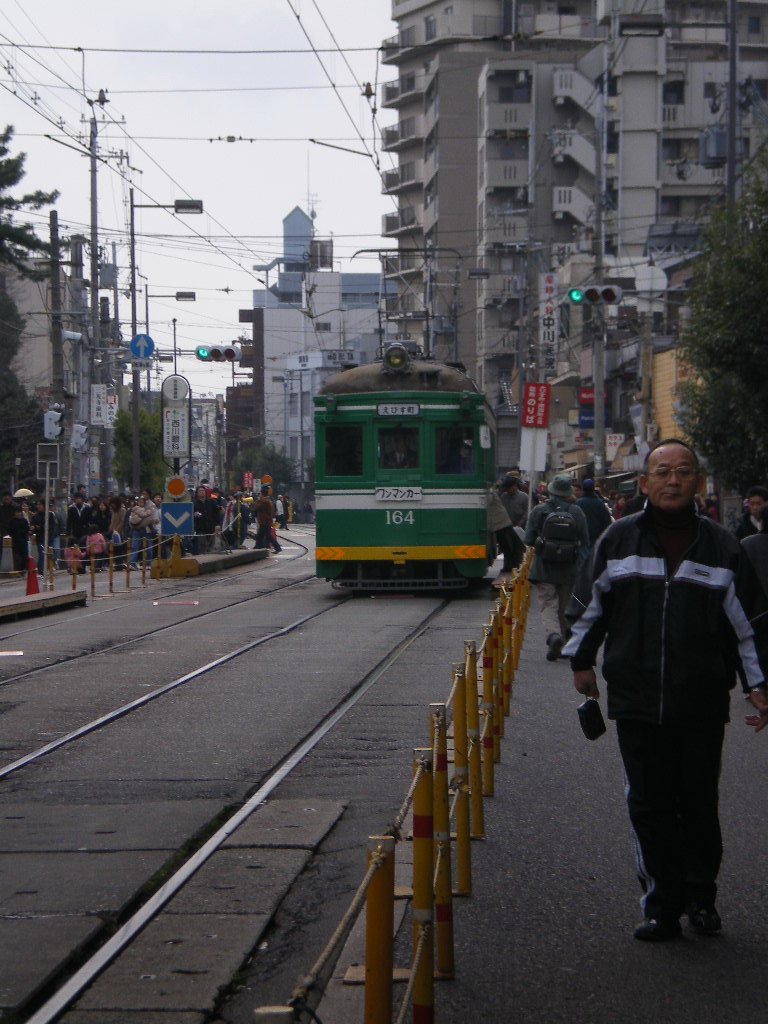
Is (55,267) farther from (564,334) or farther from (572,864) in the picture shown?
(564,334)

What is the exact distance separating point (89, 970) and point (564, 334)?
2432 inches

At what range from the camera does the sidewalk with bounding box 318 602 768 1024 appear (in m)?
4.65

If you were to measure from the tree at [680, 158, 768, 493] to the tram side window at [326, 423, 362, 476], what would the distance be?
5233 millimetres

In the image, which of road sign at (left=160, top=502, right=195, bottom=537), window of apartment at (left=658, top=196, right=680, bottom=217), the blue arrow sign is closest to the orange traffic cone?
road sign at (left=160, top=502, right=195, bottom=537)

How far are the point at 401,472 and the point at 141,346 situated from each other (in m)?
19.6

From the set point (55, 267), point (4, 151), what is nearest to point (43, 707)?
point (55, 267)

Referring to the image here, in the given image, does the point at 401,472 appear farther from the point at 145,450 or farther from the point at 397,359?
the point at 145,450

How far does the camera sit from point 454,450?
2252cm

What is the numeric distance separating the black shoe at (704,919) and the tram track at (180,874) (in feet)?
6.43

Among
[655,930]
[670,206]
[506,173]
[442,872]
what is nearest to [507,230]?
[506,173]

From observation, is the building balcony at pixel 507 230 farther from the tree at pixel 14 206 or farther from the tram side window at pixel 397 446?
the tram side window at pixel 397 446

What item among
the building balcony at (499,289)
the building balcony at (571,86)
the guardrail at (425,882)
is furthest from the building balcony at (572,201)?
the guardrail at (425,882)

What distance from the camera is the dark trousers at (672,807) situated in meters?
5.25

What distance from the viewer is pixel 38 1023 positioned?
4.48 metres
